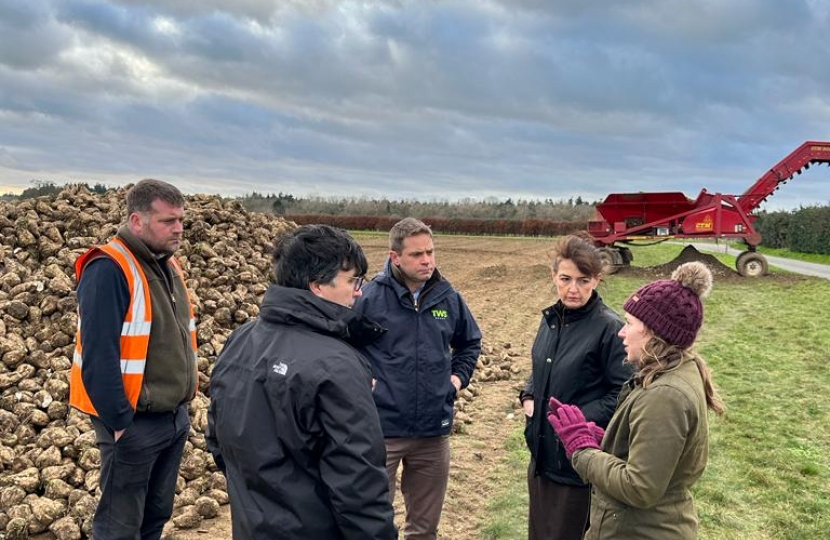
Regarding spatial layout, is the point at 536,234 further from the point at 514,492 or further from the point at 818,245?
the point at 514,492

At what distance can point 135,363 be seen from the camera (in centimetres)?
304

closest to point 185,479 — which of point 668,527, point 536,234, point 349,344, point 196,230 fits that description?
point 349,344

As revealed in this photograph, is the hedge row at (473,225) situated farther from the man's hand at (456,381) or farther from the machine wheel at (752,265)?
the man's hand at (456,381)

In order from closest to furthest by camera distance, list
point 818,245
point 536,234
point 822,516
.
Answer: point 822,516
point 818,245
point 536,234

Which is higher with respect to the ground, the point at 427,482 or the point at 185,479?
the point at 427,482

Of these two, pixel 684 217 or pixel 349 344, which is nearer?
pixel 349 344

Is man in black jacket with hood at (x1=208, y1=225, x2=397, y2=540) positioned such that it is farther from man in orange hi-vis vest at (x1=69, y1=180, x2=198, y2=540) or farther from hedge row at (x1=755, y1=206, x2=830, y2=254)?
hedge row at (x1=755, y1=206, x2=830, y2=254)

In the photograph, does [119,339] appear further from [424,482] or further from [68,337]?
[68,337]

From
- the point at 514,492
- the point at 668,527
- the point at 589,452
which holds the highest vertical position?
the point at 589,452

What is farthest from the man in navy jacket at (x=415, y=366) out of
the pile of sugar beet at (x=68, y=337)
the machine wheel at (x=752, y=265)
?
the machine wheel at (x=752, y=265)

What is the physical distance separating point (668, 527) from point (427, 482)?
1.52m

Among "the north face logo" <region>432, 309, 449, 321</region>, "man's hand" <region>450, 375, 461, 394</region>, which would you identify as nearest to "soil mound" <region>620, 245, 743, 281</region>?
"man's hand" <region>450, 375, 461, 394</region>

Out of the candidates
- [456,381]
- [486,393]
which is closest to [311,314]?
[456,381]

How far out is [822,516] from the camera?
4.56 metres
